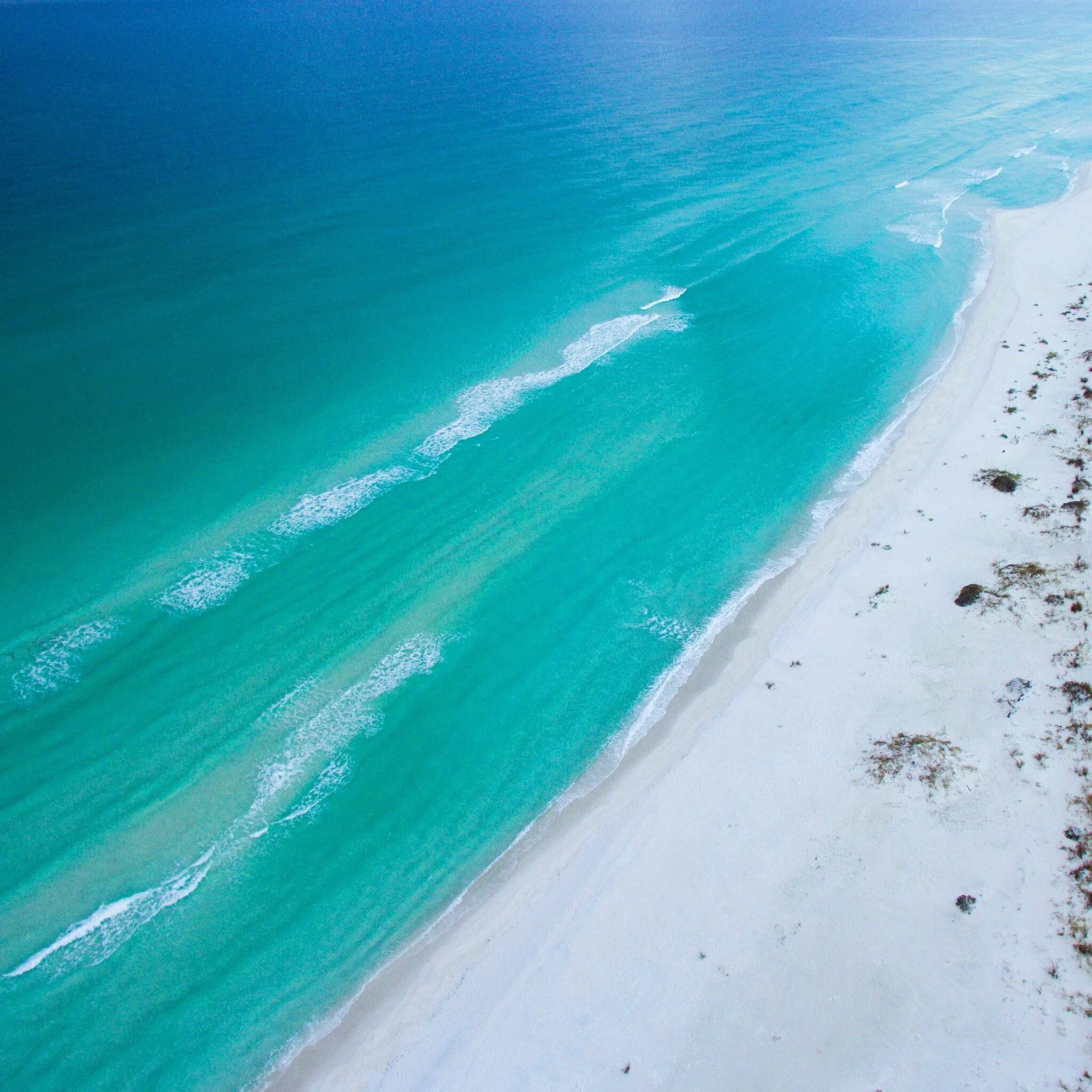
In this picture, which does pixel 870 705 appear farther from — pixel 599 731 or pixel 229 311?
pixel 229 311

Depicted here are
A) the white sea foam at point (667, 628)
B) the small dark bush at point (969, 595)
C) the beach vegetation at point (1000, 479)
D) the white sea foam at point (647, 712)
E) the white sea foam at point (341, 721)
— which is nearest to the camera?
the white sea foam at point (647, 712)

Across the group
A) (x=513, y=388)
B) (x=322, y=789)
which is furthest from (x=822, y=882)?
(x=513, y=388)

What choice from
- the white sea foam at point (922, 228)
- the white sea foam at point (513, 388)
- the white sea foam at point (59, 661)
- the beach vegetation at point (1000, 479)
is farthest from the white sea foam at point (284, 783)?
the white sea foam at point (922, 228)

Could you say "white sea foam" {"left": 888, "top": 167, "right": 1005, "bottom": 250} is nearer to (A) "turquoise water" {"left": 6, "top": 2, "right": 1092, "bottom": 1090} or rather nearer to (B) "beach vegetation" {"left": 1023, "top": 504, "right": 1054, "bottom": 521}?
(A) "turquoise water" {"left": 6, "top": 2, "right": 1092, "bottom": 1090}

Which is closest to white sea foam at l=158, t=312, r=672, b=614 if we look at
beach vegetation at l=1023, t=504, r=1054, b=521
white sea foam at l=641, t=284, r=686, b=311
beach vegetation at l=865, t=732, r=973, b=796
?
white sea foam at l=641, t=284, r=686, b=311

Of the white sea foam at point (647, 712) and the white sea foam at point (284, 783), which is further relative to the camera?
the white sea foam at point (284, 783)

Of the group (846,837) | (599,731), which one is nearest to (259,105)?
(599,731)

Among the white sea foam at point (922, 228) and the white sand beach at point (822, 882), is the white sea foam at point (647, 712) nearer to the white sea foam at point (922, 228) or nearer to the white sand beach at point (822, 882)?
the white sand beach at point (822, 882)

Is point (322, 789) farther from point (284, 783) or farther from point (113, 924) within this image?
point (113, 924)
